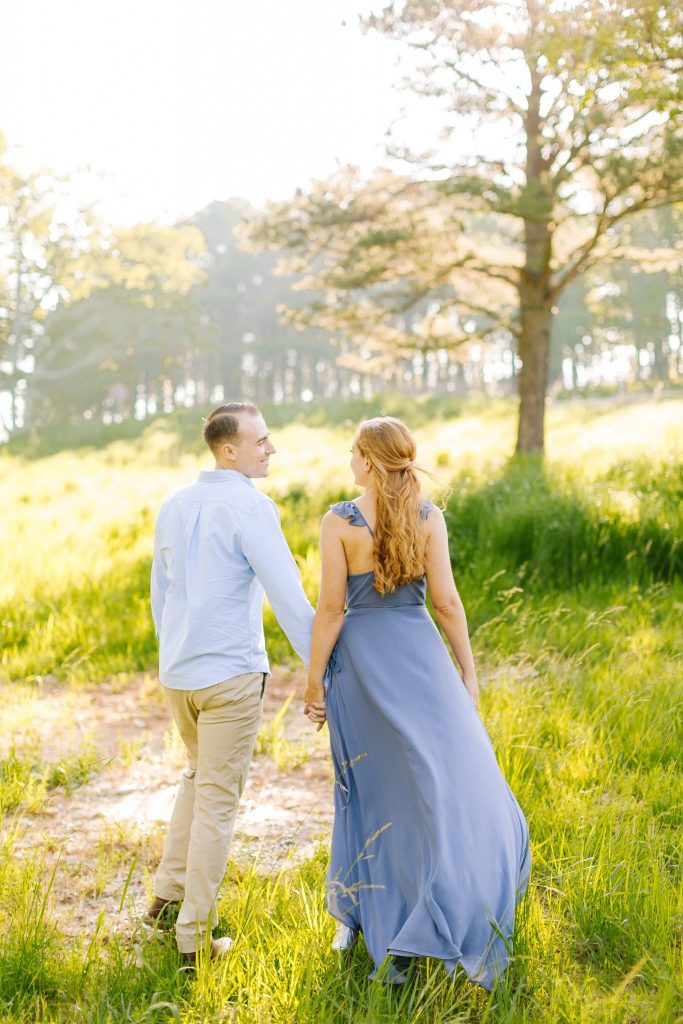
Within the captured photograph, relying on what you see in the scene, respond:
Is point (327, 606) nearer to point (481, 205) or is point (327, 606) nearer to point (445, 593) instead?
point (445, 593)

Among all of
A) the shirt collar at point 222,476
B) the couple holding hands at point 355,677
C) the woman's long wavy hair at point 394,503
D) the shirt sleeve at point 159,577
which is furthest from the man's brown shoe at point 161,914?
the shirt collar at point 222,476

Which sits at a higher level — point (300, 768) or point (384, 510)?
point (384, 510)

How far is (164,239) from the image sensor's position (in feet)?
123

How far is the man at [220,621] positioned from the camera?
11.2ft

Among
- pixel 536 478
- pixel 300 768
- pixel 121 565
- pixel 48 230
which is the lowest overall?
pixel 300 768

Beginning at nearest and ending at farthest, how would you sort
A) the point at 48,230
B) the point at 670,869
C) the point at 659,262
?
the point at 670,869 → the point at 659,262 → the point at 48,230

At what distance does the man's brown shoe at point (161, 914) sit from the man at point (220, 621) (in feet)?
0.47

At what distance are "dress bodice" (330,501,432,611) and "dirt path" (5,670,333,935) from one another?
1169 millimetres

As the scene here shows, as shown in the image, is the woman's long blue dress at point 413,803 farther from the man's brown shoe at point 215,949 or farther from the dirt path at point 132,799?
the dirt path at point 132,799

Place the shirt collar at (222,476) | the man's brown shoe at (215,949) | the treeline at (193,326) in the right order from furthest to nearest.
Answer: the treeline at (193,326) < the shirt collar at (222,476) < the man's brown shoe at (215,949)

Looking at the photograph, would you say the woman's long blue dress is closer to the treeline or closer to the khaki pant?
the khaki pant

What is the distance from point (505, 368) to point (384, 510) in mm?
68124

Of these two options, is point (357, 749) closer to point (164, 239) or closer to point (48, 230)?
point (48, 230)

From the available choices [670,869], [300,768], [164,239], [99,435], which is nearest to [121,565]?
[300,768]
